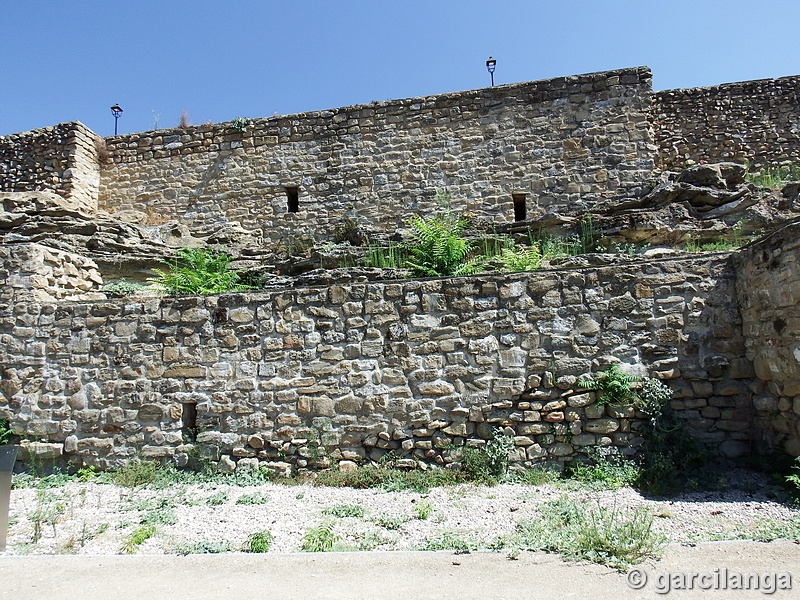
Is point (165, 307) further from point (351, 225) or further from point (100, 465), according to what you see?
point (351, 225)

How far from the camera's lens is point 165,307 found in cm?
621

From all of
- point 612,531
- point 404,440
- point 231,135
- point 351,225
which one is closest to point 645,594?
point 612,531

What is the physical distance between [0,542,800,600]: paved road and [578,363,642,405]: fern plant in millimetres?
1760

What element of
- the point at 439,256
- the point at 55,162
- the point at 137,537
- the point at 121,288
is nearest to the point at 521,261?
the point at 439,256

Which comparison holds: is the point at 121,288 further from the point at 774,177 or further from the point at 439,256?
the point at 774,177

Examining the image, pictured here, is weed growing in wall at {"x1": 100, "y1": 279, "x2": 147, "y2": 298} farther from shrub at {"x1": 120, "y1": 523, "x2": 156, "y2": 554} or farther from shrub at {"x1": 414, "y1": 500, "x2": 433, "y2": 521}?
shrub at {"x1": 414, "y1": 500, "x2": 433, "y2": 521}

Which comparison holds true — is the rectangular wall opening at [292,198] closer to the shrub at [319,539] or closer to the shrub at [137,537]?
the shrub at [137,537]

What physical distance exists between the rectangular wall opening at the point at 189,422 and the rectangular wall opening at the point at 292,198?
6.53 metres

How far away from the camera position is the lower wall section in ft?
17.9

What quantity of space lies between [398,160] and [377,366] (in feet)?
22.0

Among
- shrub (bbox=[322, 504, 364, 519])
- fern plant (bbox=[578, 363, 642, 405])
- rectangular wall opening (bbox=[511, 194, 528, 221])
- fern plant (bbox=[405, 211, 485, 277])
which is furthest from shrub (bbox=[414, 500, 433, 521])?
rectangular wall opening (bbox=[511, 194, 528, 221])

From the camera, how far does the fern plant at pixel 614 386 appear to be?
534cm

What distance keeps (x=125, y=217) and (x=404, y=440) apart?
934cm

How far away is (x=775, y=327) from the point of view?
4.88 metres
